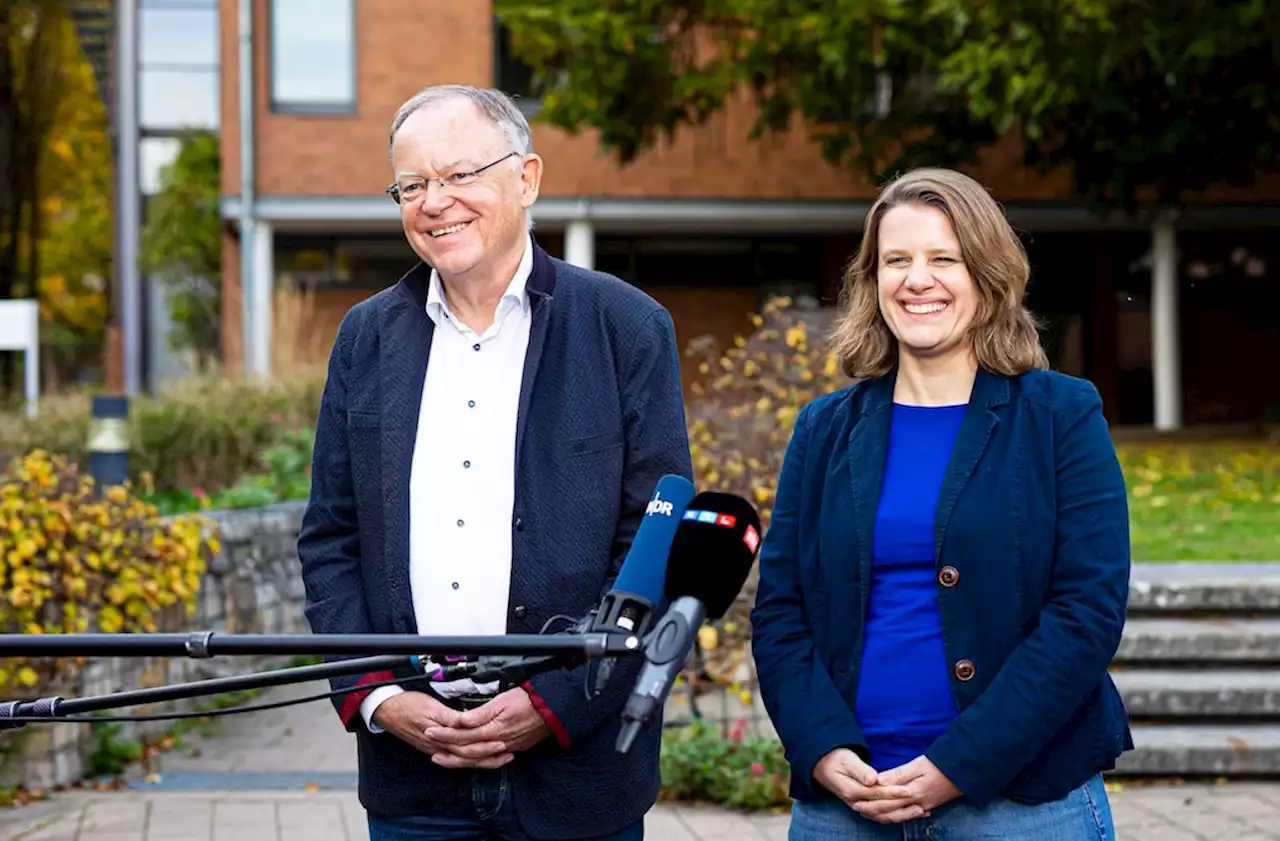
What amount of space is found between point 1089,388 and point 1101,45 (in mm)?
11617

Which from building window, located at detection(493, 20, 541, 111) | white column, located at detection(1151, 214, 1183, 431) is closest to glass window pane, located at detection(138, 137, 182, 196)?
building window, located at detection(493, 20, 541, 111)

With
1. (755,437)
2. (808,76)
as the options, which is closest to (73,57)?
(808,76)

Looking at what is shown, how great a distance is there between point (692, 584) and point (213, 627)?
659cm

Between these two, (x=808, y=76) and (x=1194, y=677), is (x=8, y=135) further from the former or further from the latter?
(x=1194, y=677)

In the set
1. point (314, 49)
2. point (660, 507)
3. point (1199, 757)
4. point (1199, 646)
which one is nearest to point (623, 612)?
point (660, 507)

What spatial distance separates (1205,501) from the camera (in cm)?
1242

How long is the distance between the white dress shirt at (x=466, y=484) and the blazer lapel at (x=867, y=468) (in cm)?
57

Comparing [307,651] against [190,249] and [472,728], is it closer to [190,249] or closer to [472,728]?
[472,728]

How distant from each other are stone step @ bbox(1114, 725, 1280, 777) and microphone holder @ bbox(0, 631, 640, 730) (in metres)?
5.12

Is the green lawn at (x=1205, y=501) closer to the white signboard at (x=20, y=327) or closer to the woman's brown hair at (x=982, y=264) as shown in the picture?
the woman's brown hair at (x=982, y=264)

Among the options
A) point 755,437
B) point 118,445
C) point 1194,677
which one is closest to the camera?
point 1194,677

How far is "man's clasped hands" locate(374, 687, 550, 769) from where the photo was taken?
2.84 m

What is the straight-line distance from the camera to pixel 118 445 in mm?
10398

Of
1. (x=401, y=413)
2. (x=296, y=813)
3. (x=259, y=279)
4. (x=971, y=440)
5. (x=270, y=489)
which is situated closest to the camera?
(x=971, y=440)
